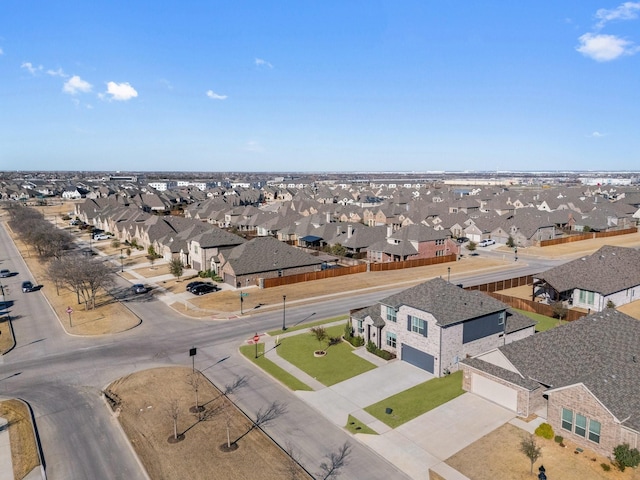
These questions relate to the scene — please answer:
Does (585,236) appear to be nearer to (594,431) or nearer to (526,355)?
(526,355)

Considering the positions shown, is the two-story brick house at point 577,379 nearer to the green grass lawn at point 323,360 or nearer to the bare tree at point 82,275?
the green grass lawn at point 323,360

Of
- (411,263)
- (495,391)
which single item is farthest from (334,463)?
(411,263)

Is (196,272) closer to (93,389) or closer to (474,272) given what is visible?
(93,389)

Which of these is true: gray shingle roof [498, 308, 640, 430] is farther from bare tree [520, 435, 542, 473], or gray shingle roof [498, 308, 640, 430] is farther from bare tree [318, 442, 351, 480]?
bare tree [318, 442, 351, 480]

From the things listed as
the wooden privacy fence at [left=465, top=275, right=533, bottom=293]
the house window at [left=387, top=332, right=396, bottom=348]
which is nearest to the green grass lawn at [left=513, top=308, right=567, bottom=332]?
the wooden privacy fence at [left=465, top=275, right=533, bottom=293]

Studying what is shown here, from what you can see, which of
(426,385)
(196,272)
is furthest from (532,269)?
(196,272)

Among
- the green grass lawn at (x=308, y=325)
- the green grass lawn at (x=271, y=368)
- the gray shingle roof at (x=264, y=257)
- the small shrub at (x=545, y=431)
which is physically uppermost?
the gray shingle roof at (x=264, y=257)

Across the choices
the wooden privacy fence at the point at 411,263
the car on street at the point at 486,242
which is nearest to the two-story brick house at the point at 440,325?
the wooden privacy fence at the point at 411,263
